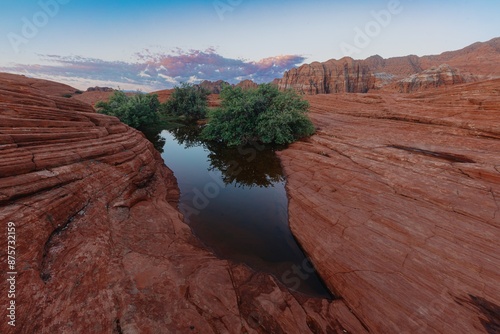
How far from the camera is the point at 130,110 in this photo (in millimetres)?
29578

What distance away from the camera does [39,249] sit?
488 centimetres

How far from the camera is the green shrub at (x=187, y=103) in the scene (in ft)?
136

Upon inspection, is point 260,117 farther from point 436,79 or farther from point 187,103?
point 436,79

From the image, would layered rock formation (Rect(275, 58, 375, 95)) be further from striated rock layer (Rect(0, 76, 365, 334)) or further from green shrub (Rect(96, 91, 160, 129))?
striated rock layer (Rect(0, 76, 365, 334))

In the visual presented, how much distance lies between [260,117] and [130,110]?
63.9ft

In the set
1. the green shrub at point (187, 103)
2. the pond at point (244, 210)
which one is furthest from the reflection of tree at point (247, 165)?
the green shrub at point (187, 103)

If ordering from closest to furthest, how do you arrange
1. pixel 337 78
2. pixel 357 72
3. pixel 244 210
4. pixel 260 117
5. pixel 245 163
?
1. pixel 244 210
2. pixel 245 163
3. pixel 260 117
4. pixel 337 78
5. pixel 357 72

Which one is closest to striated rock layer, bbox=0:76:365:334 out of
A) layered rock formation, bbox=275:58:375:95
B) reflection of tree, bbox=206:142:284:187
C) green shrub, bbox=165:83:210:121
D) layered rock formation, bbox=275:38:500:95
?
reflection of tree, bbox=206:142:284:187

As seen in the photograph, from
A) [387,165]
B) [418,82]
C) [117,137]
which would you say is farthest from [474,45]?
[117,137]

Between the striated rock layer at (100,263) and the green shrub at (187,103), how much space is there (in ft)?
112

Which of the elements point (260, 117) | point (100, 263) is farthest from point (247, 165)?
point (100, 263)

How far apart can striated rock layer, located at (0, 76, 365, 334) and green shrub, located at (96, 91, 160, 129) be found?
22104 mm

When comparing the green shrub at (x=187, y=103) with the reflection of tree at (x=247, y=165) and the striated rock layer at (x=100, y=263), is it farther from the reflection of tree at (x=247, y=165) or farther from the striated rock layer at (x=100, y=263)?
the striated rock layer at (x=100, y=263)

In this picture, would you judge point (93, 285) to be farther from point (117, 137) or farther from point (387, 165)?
point (387, 165)
